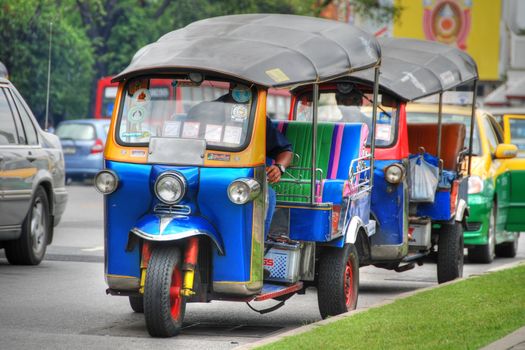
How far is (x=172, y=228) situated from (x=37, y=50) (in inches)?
1287

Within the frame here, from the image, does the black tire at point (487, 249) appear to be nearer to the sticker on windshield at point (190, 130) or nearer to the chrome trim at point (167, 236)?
the sticker on windshield at point (190, 130)

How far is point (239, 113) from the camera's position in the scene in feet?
31.8

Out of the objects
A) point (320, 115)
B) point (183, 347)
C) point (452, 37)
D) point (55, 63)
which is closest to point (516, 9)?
point (320, 115)

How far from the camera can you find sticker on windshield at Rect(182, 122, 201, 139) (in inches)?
382

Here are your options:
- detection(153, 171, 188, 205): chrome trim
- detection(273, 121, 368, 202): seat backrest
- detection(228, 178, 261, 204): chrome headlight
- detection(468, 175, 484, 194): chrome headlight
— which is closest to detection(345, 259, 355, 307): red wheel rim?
detection(273, 121, 368, 202): seat backrest

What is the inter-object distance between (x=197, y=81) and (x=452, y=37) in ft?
234

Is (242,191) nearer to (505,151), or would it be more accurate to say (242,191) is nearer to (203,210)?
(203,210)

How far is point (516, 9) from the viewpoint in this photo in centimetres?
1217

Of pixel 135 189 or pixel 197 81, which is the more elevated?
pixel 197 81

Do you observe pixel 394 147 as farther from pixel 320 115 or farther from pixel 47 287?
pixel 47 287

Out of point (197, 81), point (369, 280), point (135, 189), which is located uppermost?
point (197, 81)

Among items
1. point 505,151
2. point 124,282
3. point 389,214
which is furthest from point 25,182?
point 505,151

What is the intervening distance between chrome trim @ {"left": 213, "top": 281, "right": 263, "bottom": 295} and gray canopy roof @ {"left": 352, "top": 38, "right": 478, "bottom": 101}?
3.34 m

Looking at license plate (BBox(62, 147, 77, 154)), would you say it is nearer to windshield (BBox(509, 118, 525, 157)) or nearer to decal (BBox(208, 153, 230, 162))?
windshield (BBox(509, 118, 525, 157))
